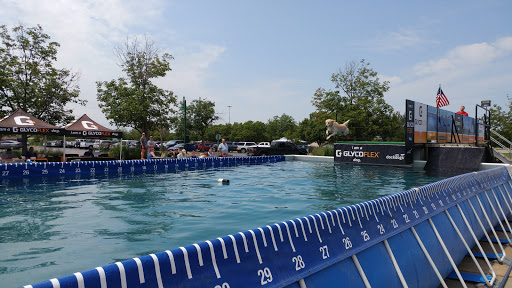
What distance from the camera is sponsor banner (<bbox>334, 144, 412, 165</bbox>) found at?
1858cm

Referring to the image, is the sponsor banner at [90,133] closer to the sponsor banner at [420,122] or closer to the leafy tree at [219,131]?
the sponsor banner at [420,122]

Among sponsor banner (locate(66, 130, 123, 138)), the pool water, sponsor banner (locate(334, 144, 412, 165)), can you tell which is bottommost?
the pool water

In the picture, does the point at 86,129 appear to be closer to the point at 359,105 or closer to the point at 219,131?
the point at 359,105

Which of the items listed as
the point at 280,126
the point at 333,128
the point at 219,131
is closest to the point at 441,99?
the point at 333,128

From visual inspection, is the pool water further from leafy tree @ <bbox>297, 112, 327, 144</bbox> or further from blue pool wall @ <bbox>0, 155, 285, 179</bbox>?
leafy tree @ <bbox>297, 112, 327, 144</bbox>

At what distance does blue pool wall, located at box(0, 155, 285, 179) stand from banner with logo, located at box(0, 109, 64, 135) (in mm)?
3643

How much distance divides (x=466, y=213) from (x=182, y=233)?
183 inches

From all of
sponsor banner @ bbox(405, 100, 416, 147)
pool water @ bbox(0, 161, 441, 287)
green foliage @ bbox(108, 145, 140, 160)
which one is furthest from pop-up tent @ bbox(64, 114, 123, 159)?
sponsor banner @ bbox(405, 100, 416, 147)

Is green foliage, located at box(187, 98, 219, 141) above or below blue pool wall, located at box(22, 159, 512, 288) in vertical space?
above

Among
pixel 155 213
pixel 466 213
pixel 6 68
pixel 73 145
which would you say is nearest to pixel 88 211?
pixel 155 213

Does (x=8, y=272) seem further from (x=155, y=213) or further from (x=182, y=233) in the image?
(x=155, y=213)

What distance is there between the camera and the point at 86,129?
18.8 m

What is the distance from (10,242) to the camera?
214 inches

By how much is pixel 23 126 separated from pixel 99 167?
474 cm
